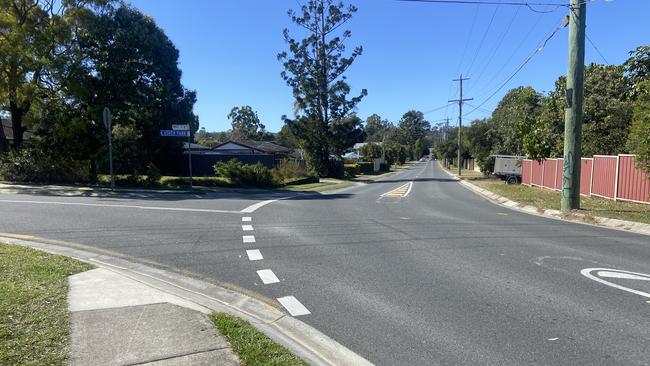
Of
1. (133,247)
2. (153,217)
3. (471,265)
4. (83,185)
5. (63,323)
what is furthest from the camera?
(83,185)

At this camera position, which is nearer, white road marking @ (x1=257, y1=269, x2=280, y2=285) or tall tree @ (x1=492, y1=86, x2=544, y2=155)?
white road marking @ (x1=257, y1=269, x2=280, y2=285)

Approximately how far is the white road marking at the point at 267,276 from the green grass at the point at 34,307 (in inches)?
94.0

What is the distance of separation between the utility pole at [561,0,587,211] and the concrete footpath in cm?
1406

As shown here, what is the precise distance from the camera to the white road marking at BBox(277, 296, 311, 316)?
5.39 meters

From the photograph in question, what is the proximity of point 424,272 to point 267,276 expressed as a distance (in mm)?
2259

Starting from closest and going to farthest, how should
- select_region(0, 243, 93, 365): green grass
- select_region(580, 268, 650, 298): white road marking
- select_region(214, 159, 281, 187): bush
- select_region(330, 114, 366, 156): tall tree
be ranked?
select_region(0, 243, 93, 365): green grass < select_region(580, 268, 650, 298): white road marking < select_region(214, 159, 281, 187): bush < select_region(330, 114, 366, 156): tall tree

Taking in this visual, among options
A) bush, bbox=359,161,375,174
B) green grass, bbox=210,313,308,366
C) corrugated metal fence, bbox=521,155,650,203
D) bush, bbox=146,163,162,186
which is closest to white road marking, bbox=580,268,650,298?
green grass, bbox=210,313,308,366

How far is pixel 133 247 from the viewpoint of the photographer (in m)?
8.89

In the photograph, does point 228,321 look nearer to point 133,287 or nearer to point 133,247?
point 133,287

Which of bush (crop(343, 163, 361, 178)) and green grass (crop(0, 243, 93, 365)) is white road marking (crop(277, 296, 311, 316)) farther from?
bush (crop(343, 163, 361, 178))

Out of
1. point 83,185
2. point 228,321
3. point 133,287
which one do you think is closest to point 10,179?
point 83,185

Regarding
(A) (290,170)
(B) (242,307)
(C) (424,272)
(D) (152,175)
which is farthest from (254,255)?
(A) (290,170)

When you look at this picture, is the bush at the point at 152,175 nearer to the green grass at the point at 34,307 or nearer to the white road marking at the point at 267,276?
the green grass at the point at 34,307

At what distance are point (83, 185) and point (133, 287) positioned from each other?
65.6ft
